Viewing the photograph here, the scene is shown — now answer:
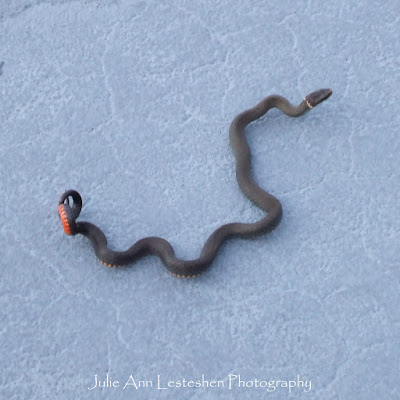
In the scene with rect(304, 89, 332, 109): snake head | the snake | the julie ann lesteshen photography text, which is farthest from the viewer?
rect(304, 89, 332, 109): snake head

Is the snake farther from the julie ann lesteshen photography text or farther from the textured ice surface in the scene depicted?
the julie ann lesteshen photography text

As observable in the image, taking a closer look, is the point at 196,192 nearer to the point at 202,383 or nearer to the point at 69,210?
the point at 69,210

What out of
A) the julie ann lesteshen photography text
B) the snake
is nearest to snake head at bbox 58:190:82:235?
the snake

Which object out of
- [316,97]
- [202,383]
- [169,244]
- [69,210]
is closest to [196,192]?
[169,244]

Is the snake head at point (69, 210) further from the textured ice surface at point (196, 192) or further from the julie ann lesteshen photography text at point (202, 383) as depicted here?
the julie ann lesteshen photography text at point (202, 383)

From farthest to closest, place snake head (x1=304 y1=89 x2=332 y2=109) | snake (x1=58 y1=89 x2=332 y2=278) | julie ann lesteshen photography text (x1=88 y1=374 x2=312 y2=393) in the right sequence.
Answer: snake head (x1=304 y1=89 x2=332 y2=109), snake (x1=58 y1=89 x2=332 y2=278), julie ann lesteshen photography text (x1=88 y1=374 x2=312 y2=393)

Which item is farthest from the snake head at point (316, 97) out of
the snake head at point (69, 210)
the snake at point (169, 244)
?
the snake head at point (69, 210)

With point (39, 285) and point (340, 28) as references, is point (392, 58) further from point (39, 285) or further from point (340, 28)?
point (39, 285)

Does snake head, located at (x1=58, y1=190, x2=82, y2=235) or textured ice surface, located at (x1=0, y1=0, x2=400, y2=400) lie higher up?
snake head, located at (x1=58, y1=190, x2=82, y2=235)
